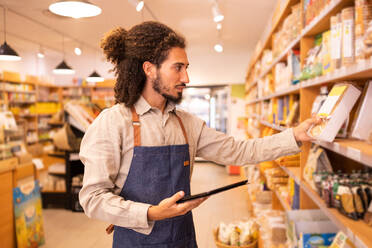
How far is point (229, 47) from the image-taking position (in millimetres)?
9648

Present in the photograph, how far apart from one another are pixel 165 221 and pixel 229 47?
8.69m

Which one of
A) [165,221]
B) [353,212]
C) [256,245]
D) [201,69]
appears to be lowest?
[256,245]

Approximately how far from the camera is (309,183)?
75.6 inches

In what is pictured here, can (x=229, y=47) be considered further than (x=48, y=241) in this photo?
Yes

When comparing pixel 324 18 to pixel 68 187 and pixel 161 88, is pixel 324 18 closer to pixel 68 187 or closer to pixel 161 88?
pixel 161 88

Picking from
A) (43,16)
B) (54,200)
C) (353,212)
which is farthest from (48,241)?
(43,16)

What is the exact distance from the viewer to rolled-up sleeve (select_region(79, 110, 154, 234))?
1368mm

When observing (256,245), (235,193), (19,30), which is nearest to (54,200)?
(235,193)

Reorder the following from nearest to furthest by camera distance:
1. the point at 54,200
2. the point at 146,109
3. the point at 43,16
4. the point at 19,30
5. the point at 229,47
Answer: the point at 146,109 → the point at 54,200 → the point at 43,16 → the point at 19,30 → the point at 229,47

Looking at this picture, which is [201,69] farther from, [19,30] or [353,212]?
[353,212]

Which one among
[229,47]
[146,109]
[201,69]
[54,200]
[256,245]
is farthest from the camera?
[201,69]

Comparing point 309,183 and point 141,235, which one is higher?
point 309,183

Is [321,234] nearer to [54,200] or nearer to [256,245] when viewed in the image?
Result: [256,245]

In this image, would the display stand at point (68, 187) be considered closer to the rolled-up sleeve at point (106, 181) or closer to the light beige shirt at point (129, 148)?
the light beige shirt at point (129, 148)
